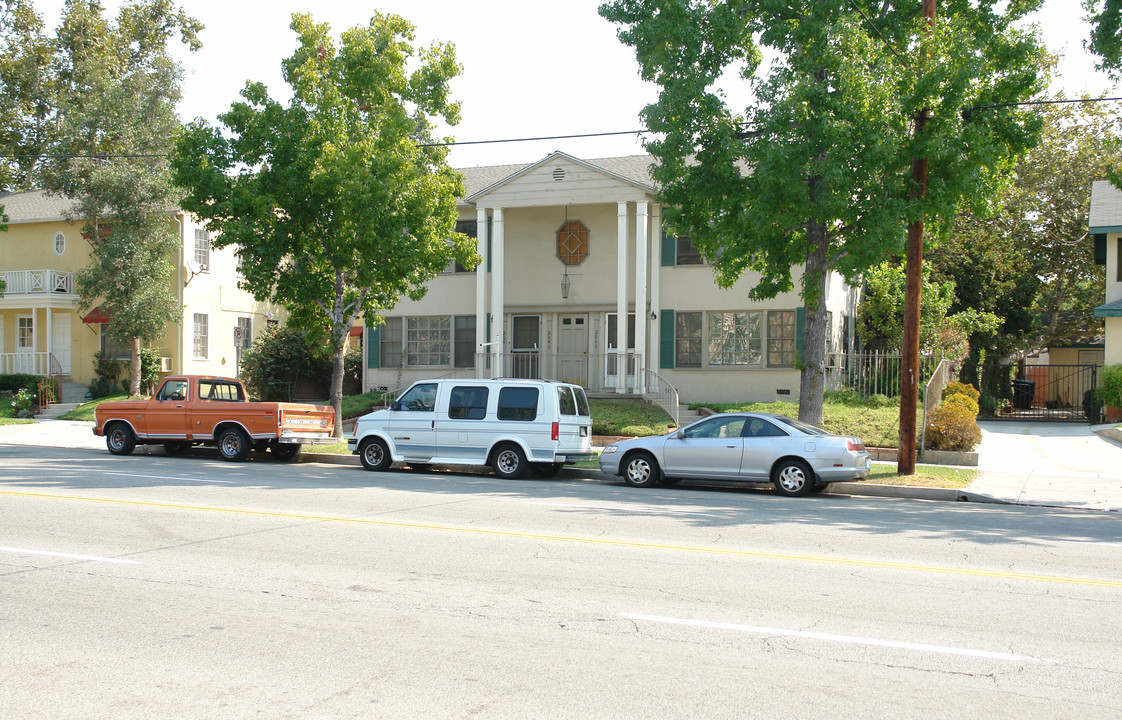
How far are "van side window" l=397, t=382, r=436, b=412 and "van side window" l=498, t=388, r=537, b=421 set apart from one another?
1.40 metres

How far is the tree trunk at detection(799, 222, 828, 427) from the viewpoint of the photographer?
1708 cm

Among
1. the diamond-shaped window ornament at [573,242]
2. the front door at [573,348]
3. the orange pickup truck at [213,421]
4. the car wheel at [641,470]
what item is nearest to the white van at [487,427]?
the car wheel at [641,470]

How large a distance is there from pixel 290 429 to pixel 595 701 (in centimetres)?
1472

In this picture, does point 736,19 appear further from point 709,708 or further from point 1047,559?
point 709,708

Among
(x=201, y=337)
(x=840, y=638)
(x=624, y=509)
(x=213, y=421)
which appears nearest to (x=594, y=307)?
(x=213, y=421)

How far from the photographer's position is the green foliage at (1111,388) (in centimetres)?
2486

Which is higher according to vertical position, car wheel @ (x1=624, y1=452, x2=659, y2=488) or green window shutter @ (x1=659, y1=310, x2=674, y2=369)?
green window shutter @ (x1=659, y1=310, x2=674, y2=369)

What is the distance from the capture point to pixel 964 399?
2069cm

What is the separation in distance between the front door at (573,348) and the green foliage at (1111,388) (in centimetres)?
1463

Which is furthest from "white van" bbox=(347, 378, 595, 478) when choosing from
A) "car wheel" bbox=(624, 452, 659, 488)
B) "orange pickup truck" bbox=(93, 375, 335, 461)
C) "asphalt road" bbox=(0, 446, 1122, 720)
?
"asphalt road" bbox=(0, 446, 1122, 720)

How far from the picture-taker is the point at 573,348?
89.0 feet

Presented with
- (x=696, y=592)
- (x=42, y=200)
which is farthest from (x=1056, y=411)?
(x=42, y=200)

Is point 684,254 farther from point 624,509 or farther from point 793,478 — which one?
point 624,509

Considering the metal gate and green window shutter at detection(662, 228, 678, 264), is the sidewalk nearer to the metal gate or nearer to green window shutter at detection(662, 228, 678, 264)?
the metal gate
